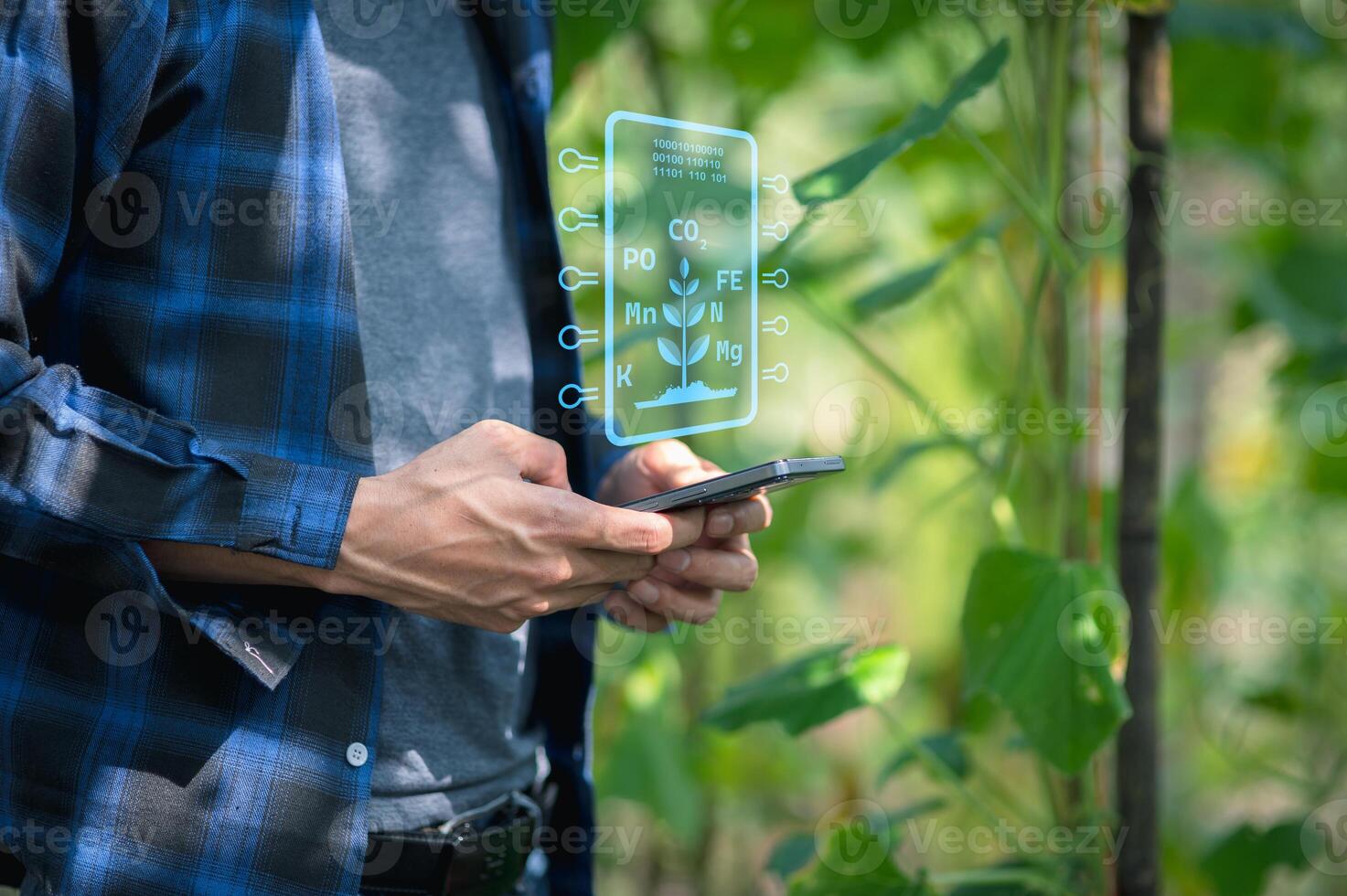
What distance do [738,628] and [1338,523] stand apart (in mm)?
1217

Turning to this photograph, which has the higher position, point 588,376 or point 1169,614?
point 588,376

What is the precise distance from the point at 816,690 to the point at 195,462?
0.54m

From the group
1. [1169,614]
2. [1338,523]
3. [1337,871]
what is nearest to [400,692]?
[1169,614]

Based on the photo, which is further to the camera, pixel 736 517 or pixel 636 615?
pixel 636 615

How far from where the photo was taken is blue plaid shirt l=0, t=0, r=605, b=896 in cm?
54

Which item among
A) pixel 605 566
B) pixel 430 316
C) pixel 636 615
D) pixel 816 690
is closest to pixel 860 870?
pixel 816 690

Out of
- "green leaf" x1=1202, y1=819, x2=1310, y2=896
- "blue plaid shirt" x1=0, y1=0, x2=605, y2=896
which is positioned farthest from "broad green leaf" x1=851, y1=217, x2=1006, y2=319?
"green leaf" x1=1202, y1=819, x2=1310, y2=896

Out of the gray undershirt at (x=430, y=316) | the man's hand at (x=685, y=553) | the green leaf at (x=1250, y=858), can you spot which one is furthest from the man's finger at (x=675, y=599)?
the green leaf at (x=1250, y=858)

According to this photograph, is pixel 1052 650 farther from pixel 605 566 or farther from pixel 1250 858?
pixel 1250 858

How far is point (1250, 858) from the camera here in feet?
3.72

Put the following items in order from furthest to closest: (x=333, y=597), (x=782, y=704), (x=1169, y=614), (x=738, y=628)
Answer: (x=1169, y=614) < (x=738, y=628) < (x=782, y=704) < (x=333, y=597)

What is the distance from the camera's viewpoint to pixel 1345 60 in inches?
55.2

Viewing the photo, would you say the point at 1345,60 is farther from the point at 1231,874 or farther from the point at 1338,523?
the point at 1231,874

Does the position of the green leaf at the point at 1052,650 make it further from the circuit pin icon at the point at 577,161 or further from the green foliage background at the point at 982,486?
the circuit pin icon at the point at 577,161
